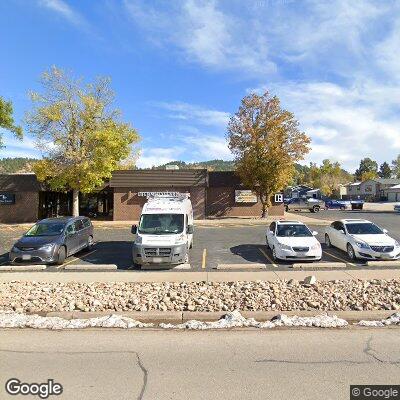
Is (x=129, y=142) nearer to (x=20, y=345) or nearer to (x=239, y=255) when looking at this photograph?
(x=239, y=255)

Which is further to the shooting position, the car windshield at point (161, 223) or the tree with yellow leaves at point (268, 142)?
the tree with yellow leaves at point (268, 142)

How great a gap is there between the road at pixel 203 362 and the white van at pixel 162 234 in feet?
17.3

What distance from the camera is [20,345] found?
604cm

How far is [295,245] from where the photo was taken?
501 inches

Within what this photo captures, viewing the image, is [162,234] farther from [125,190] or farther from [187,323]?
[125,190]

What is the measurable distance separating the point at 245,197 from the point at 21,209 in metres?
20.5

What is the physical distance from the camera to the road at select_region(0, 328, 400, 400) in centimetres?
449

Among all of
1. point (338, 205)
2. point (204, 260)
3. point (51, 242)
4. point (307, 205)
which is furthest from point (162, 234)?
point (338, 205)

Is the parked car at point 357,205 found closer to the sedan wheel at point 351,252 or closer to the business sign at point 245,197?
the business sign at point 245,197

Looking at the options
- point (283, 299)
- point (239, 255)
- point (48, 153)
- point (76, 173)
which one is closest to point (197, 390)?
point (283, 299)

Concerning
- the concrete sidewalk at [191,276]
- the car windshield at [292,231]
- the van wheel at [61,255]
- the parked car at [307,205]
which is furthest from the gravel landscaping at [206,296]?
the parked car at [307,205]

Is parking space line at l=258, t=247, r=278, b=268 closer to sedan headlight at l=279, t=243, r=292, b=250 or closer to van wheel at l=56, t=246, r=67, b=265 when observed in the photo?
sedan headlight at l=279, t=243, r=292, b=250

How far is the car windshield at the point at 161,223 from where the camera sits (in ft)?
42.6

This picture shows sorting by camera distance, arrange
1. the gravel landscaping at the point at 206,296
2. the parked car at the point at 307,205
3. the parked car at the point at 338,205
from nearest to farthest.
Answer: the gravel landscaping at the point at 206,296
the parked car at the point at 307,205
the parked car at the point at 338,205
